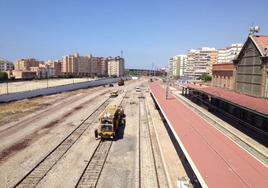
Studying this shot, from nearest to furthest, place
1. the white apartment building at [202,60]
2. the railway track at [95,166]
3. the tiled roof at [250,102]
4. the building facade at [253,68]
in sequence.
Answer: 1. the railway track at [95,166]
2. the tiled roof at [250,102]
3. the building facade at [253,68]
4. the white apartment building at [202,60]

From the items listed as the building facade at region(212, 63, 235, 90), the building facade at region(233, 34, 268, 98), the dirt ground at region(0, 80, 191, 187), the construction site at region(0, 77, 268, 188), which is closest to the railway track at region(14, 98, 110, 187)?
the construction site at region(0, 77, 268, 188)

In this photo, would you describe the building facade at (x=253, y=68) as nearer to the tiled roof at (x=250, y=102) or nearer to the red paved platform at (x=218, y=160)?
the tiled roof at (x=250, y=102)

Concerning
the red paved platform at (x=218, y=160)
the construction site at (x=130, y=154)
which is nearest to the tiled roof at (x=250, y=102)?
the construction site at (x=130, y=154)

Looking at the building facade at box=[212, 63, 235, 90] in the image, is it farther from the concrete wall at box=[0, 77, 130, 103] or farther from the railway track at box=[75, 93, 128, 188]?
the concrete wall at box=[0, 77, 130, 103]

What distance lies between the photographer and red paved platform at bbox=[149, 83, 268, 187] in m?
11.5

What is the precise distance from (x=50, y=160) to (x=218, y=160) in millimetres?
12442

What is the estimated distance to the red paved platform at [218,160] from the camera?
11461mm

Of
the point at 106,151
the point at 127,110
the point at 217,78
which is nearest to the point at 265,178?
the point at 106,151

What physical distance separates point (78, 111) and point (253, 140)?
2709cm

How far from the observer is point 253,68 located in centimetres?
3222

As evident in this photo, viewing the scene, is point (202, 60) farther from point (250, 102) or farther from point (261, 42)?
point (250, 102)

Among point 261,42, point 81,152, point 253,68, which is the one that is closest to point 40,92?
point 81,152

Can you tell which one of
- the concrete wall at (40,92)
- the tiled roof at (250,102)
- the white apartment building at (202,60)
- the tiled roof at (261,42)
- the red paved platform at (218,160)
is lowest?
the red paved platform at (218,160)

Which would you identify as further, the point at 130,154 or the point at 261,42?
the point at 261,42
